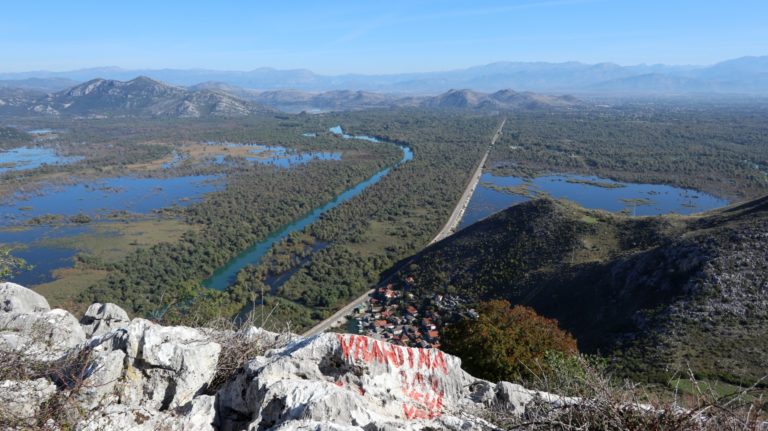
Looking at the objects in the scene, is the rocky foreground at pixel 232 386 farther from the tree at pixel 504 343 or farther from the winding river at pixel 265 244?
the winding river at pixel 265 244

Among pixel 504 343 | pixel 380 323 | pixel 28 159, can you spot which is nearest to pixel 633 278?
pixel 504 343

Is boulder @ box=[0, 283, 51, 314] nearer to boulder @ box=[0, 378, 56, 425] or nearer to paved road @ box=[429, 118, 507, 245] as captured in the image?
boulder @ box=[0, 378, 56, 425]

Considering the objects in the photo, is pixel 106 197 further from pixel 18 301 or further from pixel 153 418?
pixel 153 418

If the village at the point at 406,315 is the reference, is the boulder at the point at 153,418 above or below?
above

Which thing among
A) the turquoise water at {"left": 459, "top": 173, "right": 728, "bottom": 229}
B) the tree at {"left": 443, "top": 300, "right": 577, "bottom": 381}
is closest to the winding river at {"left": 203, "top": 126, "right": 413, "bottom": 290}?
the turquoise water at {"left": 459, "top": 173, "right": 728, "bottom": 229}

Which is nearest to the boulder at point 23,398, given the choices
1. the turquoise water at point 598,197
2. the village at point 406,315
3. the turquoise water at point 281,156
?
the village at point 406,315

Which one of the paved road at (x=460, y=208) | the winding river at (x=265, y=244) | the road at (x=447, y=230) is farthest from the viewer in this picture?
the paved road at (x=460, y=208)
